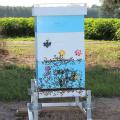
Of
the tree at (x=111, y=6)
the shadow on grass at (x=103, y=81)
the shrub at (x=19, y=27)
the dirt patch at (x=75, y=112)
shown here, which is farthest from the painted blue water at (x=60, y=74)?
the shrub at (x=19, y=27)

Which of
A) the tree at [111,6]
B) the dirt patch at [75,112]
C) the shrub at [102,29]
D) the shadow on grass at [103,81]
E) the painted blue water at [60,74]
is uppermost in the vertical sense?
the tree at [111,6]

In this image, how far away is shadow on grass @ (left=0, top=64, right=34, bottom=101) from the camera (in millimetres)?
8227

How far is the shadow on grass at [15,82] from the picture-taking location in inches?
324

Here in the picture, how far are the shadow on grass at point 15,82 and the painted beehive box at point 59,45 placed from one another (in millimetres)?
1992

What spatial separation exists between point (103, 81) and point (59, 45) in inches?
139

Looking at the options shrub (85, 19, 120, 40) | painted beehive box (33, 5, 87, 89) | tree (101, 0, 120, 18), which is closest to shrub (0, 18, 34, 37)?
shrub (85, 19, 120, 40)

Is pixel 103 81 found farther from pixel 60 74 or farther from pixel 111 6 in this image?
pixel 111 6

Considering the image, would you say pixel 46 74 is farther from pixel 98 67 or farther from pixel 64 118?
pixel 98 67

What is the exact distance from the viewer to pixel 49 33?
6.25 m

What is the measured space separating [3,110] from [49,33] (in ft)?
6.14

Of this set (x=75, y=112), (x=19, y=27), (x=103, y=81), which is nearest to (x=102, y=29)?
(x=19, y=27)

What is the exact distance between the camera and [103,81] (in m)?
9.58

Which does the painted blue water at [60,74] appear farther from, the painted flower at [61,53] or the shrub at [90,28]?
the shrub at [90,28]

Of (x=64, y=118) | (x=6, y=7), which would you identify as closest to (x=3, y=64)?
(x=64, y=118)
